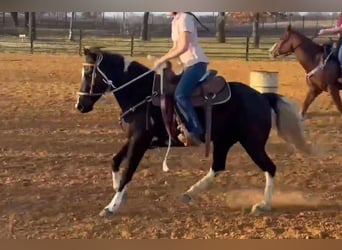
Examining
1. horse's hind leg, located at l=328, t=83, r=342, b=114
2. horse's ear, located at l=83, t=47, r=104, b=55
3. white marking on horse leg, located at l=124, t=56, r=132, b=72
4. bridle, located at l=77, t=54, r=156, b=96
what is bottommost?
horse's hind leg, located at l=328, t=83, r=342, b=114

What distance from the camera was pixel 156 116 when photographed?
4.24 meters

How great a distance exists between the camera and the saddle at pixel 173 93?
4203 mm

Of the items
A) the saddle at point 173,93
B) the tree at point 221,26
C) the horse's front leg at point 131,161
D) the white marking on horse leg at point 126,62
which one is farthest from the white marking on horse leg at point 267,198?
the white marking on horse leg at point 126,62

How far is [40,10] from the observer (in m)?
4.23

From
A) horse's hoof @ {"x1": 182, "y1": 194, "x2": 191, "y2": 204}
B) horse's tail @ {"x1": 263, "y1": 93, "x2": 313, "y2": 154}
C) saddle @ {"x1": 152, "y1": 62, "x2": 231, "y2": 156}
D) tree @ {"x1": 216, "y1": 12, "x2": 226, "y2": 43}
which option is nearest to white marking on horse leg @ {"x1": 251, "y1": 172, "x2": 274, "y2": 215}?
horse's tail @ {"x1": 263, "y1": 93, "x2": 313, "y2": 154}

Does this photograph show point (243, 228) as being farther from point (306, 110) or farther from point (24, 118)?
point (24, 118)

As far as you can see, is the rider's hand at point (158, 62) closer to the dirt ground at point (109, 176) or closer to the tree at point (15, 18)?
the dirt ground at point (109, 176)

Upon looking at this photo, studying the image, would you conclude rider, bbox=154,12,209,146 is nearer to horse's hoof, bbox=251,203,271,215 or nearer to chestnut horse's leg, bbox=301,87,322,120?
horse's hoof, bbox=251,203,271,215

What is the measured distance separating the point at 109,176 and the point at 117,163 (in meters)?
0.44

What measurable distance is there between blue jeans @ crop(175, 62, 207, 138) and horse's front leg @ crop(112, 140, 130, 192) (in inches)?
14.8

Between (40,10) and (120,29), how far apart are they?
459 millimetres

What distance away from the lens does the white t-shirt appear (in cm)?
410

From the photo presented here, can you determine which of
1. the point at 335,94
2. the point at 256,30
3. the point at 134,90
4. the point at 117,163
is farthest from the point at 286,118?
the point at 335,94

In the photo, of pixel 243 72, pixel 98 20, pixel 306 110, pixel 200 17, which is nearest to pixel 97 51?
pixel 98 20
